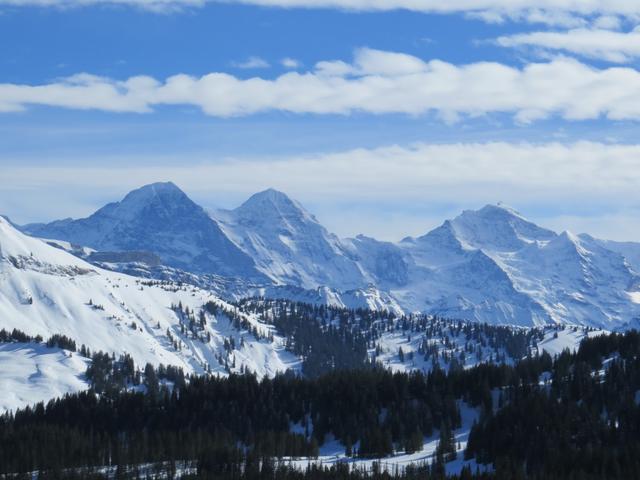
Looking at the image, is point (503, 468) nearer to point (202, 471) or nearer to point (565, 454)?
point (565, 454)

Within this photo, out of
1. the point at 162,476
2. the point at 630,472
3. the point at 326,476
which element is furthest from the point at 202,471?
the point at 630,472

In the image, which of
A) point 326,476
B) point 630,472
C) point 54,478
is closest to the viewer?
point 630,472

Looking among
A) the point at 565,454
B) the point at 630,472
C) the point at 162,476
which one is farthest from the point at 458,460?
the point at 162,476

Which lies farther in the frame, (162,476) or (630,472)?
(162,476)

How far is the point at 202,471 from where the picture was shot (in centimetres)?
19000

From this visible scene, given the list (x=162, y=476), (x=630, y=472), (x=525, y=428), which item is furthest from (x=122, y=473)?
(x=630, y=472)

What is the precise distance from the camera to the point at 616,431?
190750 mm

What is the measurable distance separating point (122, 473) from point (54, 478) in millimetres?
11908

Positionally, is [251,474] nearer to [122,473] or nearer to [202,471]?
[202,471]

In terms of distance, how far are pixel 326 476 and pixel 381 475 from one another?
30.1 feet

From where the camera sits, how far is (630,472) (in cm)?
16800

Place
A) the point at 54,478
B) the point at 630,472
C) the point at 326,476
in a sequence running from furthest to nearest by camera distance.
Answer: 1. the point at 54,478
2. the point at 326,476
3. the point at 630,472

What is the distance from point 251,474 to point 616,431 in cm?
6492

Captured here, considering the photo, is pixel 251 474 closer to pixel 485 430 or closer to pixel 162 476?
pixel 162 476
